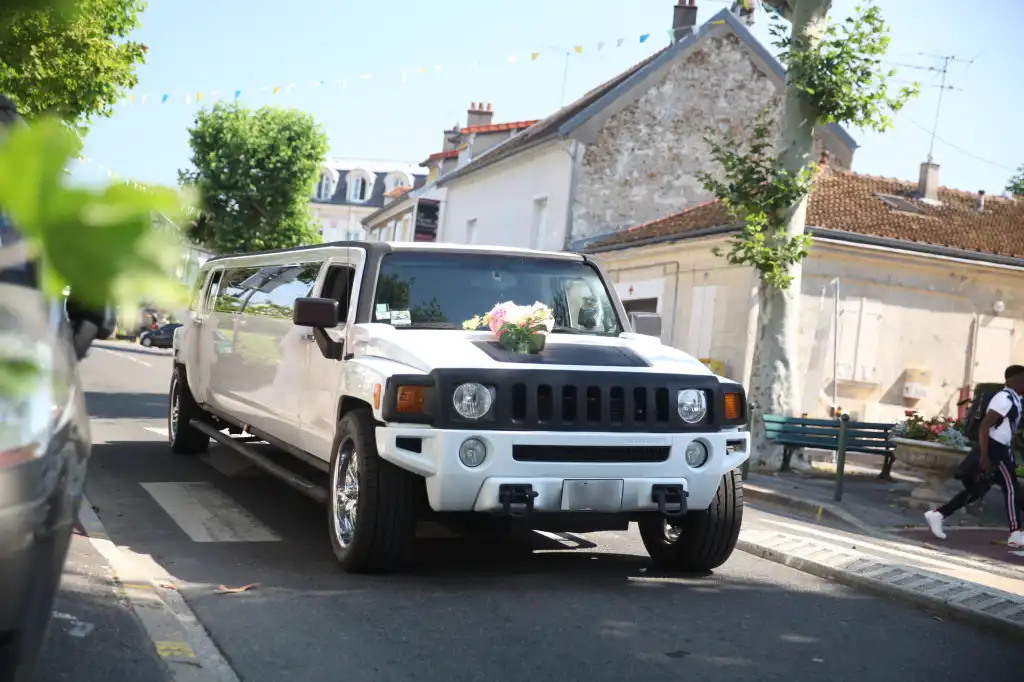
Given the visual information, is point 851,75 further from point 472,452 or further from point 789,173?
point 472,452

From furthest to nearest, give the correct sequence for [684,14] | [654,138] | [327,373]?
[684,14] < [654,138] < [327,373]

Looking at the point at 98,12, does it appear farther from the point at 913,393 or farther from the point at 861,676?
the point at 913,393

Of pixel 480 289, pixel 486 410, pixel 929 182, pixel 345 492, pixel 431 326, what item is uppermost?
pixel 929 182

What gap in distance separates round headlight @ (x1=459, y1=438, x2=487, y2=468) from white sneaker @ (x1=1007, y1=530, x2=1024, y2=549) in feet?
19.4

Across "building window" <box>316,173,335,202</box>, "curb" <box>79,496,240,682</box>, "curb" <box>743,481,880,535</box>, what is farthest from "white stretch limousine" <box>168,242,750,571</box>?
"building window" <box>316,173,335,202</box>

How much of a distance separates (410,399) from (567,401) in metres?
0.82

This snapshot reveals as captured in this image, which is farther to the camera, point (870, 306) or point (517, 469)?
point (870, 306)

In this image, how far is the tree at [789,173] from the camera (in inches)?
589

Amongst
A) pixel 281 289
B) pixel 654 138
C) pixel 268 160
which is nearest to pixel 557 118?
pixel 654 138

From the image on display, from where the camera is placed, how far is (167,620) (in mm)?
4996

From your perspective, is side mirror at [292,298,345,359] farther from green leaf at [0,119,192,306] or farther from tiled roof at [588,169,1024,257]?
tiled roof at [588,169,1024,257]

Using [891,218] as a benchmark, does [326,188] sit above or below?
above

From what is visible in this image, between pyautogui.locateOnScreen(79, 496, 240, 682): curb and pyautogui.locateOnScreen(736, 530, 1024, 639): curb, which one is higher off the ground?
pyautogui.locateOnScreen(736, 530, 1024, 639): curb

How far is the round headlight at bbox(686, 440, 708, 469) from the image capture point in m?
6.28
